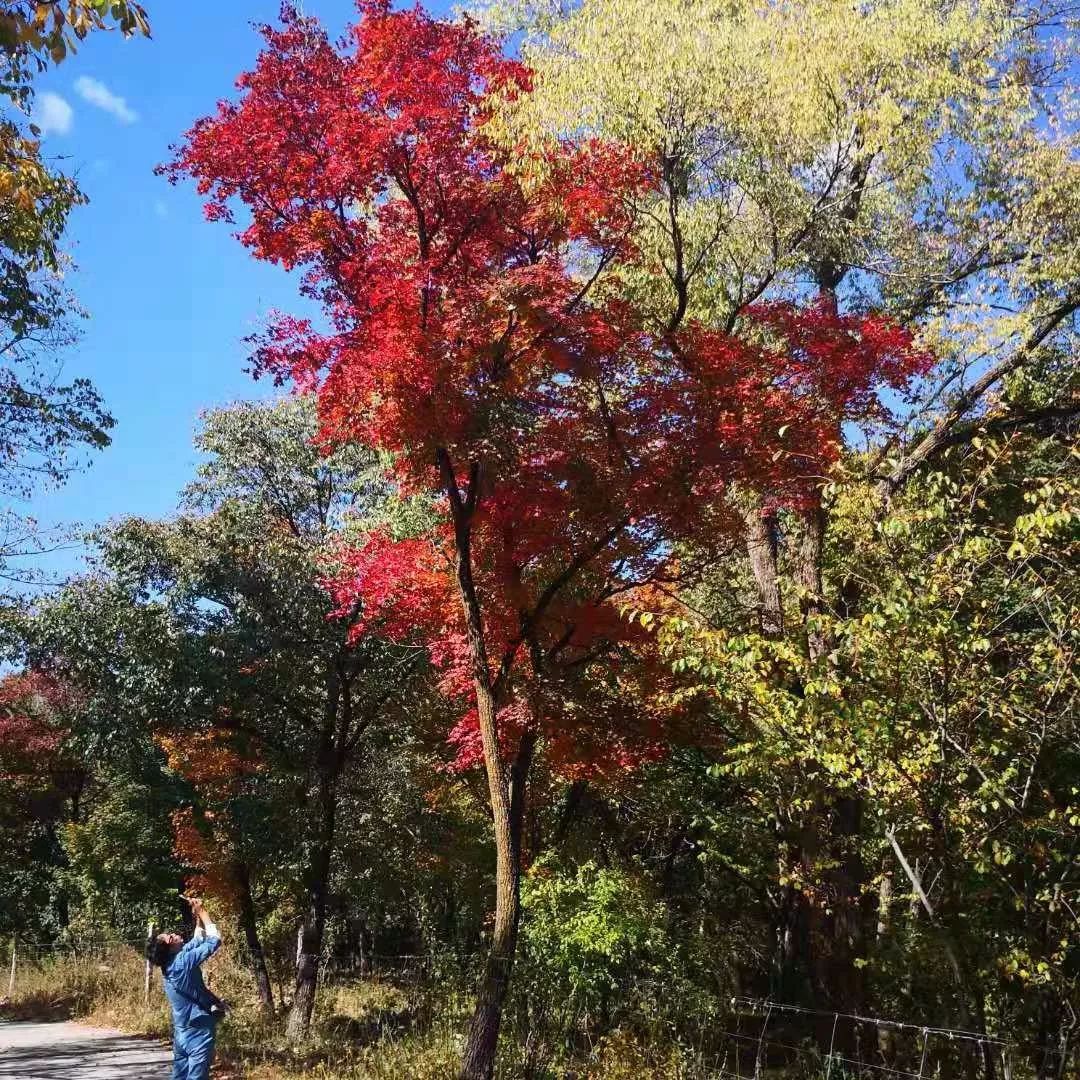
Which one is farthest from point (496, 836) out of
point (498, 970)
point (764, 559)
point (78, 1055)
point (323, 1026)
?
point (78, 1055)

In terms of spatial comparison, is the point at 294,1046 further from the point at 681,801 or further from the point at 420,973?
the point at 681,801

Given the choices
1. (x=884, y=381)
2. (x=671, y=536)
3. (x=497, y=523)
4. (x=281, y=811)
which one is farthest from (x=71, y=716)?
(x=884, y=381)

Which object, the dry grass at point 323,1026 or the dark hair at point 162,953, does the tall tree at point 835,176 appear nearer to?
the dry grass at point 323,1026

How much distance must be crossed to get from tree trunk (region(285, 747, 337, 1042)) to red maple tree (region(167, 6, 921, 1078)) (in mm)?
4314

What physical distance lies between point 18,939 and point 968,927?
1006 inches

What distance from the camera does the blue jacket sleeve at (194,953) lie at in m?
6.73

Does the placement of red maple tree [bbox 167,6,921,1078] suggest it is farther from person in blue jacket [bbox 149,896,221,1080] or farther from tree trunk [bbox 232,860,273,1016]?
tree trunk [bbox 232,860,273,1016]

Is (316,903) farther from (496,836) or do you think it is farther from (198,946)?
(198,946)

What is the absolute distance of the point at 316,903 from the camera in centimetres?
1349

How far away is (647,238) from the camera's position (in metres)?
10.9

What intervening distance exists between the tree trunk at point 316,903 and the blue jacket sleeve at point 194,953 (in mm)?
6275

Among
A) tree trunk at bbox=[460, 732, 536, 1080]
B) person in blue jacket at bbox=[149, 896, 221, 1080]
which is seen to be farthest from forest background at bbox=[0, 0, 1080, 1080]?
person in blue jacket at bbox=[149, 896, 221, 1080]

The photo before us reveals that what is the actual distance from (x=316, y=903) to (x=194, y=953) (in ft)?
23.3

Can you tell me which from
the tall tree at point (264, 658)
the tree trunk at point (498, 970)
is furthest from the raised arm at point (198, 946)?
the tall tree at point (264, 658)
